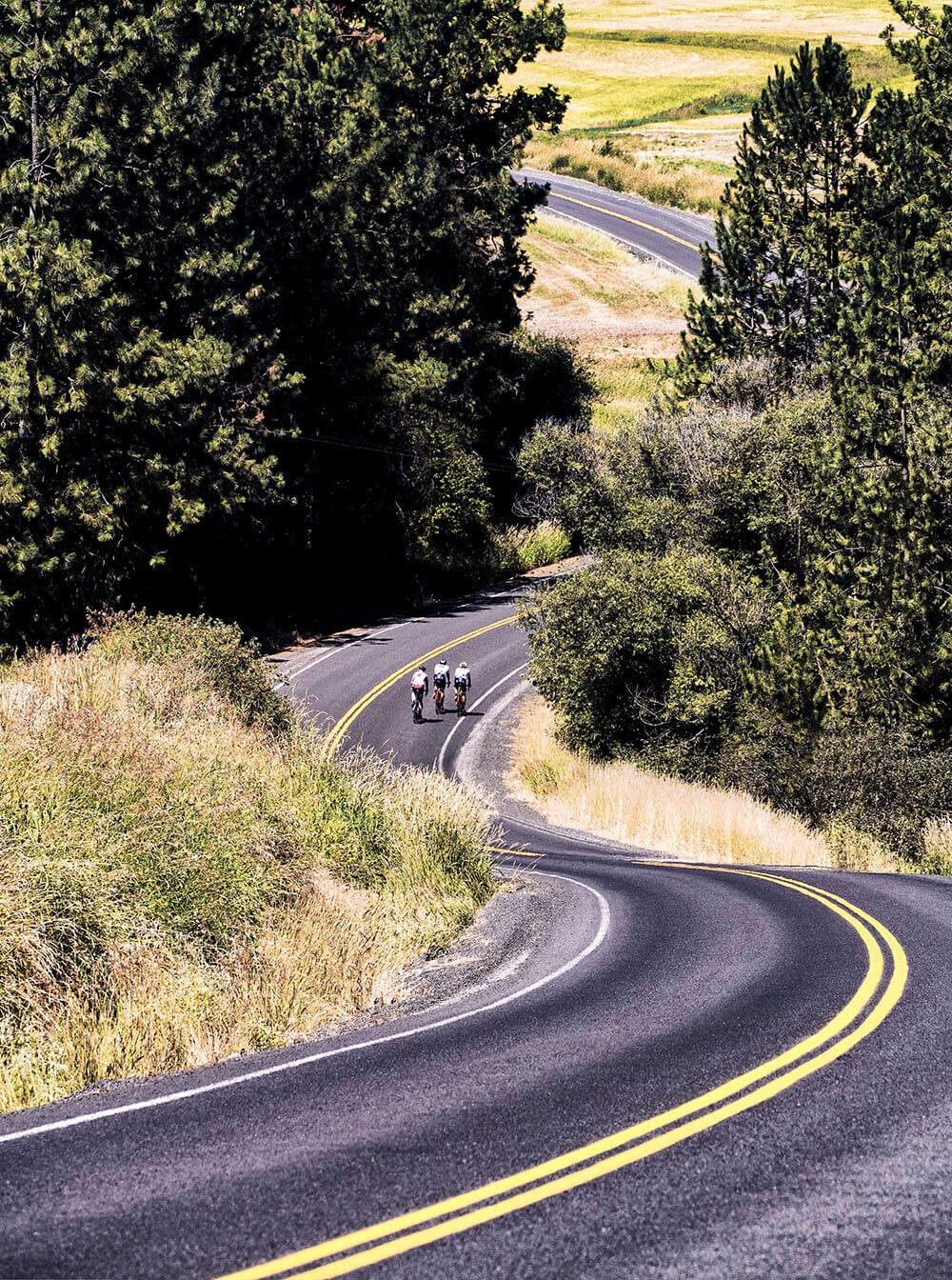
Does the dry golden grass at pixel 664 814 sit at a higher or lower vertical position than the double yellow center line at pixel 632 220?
lower

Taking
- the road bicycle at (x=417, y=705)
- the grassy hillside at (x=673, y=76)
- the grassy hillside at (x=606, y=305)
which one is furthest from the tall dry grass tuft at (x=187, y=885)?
the grassy hillside at (x=673, y=76)

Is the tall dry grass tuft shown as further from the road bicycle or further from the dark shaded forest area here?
the road bicycle

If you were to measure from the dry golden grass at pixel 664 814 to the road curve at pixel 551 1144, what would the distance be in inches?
461

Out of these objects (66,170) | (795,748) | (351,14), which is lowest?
(795,748)

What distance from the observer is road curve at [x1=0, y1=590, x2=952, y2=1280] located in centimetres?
547

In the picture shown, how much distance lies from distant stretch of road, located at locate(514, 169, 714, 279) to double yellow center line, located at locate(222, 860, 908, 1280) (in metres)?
66.0

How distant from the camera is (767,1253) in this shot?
18.1 feet

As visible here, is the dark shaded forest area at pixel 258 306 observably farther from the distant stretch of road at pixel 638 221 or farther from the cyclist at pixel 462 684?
the distant stretch of road at pixel 638 221

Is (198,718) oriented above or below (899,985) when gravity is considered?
above

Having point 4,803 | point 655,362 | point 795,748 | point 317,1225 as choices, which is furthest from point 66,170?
point 655,362

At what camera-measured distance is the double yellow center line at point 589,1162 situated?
5371 millimetres

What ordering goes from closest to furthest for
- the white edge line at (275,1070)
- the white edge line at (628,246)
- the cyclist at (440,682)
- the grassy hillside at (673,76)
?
the white edge line at (275,1070)
the cyclist at (440,682)
the white edge line at (628,246)
the grassy hillside at (673,76)

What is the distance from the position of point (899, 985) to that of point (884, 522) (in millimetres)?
18446

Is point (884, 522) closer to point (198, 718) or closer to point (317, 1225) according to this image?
point (198, 718)
